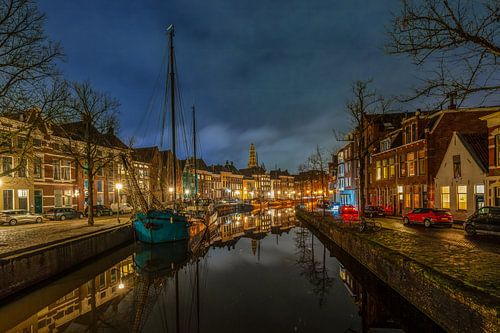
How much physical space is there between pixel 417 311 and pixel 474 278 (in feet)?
6.84

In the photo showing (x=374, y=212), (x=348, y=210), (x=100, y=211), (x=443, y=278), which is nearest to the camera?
(x=443, y=278)

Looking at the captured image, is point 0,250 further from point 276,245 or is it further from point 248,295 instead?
point 276,245

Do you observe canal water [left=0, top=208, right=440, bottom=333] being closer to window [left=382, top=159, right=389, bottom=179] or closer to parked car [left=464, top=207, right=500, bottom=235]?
parked car [left=464, top=207, right=500, bottom=235]

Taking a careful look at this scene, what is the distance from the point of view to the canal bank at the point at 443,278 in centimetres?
731

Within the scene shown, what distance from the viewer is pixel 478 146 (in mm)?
27703

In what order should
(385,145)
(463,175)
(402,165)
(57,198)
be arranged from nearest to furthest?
(463,175) < (402,165) < (57,198) < (385,145)

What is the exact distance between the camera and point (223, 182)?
391ft

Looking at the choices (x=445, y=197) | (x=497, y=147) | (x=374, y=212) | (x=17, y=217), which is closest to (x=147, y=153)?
(x=17, y=217)

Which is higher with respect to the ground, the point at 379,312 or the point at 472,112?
the point at 472,112

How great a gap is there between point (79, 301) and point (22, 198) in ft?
102

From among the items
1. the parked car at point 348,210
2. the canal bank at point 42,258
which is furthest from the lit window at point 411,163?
the canal bank at point 42,258

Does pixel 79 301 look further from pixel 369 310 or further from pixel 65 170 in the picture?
pixel 65 170

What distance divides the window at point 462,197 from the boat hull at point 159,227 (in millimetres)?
23515

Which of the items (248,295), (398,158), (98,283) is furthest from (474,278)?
(398,158)
